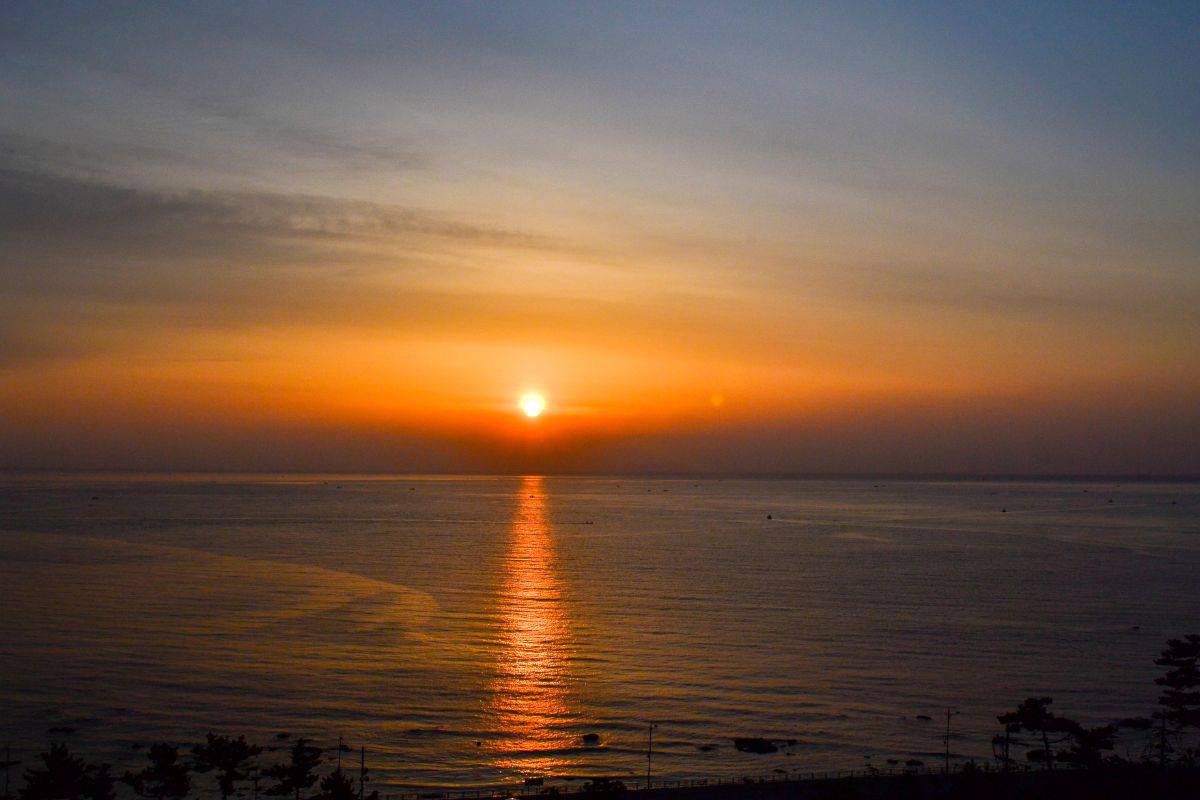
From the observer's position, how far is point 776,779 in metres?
39.9

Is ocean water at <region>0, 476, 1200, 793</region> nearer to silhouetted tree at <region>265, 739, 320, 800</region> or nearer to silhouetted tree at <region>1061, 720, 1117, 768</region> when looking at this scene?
silhouetted tree at <region>1061, 720, 1117, 768</region>

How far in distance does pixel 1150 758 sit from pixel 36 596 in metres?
81.3

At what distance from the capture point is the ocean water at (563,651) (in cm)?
4588

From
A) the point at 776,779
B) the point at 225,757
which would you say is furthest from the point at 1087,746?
the point at 225,757

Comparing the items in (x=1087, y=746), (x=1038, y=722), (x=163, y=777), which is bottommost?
(x=1087, y=746)

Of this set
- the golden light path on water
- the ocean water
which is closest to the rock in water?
the ocean water

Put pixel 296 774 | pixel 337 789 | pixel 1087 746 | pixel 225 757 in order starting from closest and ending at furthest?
1. pixel 337 789
2. pixel 296 774
3. pixel 225 757
4. pixel 1087 746

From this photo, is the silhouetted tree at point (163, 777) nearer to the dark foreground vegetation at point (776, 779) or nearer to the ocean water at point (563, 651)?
the dark foreground vegetation at point (776, 779)

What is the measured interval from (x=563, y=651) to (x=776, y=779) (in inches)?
1014

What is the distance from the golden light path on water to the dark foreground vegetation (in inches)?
132

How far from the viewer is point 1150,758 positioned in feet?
142

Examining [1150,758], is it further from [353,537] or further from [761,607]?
[353,537]

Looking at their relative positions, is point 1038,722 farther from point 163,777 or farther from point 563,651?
point 163,777

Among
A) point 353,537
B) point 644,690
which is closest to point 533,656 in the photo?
point 644,690
